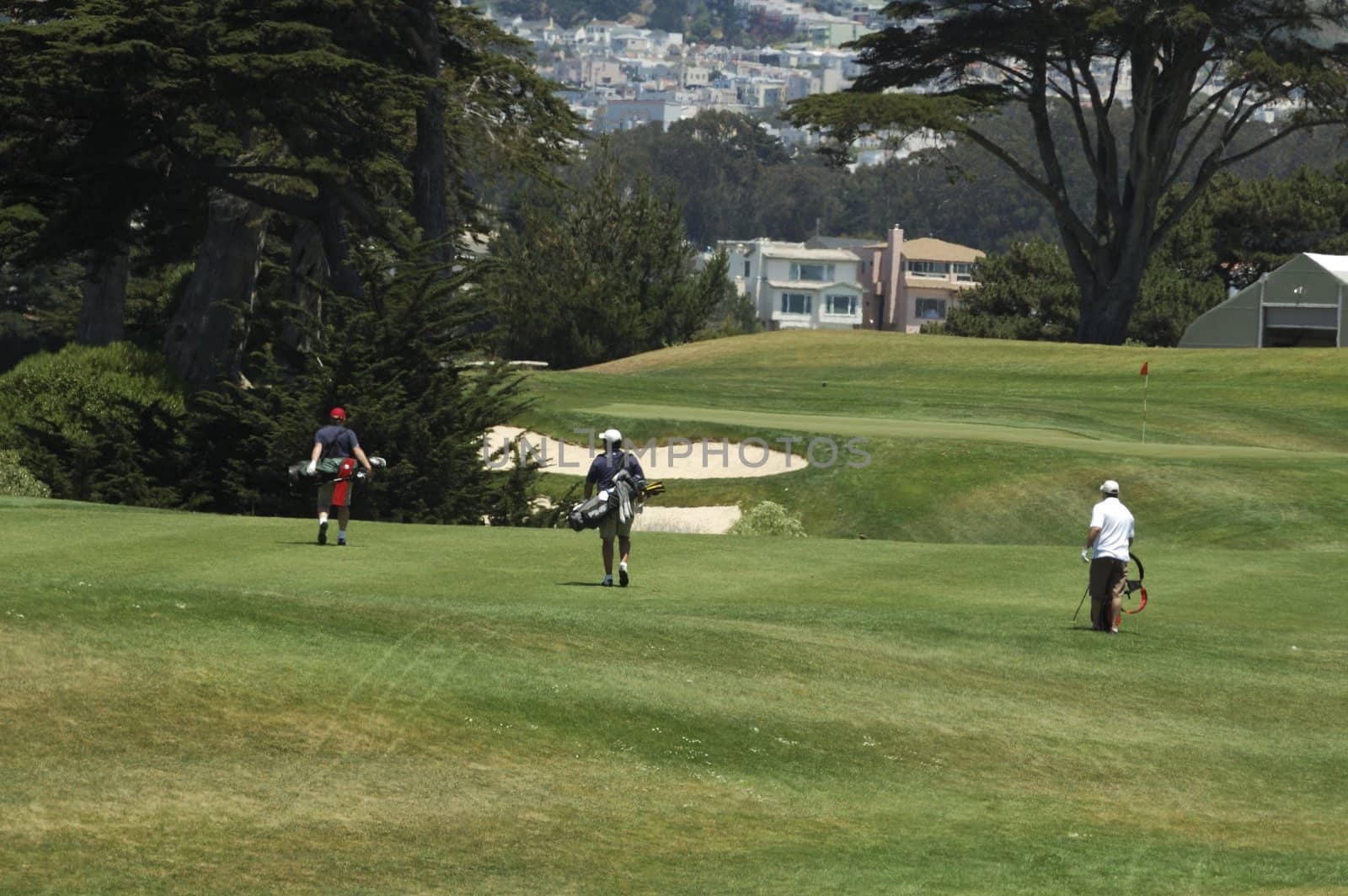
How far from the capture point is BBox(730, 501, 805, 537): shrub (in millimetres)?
34688

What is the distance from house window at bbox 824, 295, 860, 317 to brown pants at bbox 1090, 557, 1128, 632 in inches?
6764

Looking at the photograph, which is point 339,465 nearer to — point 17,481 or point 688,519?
point 17,481

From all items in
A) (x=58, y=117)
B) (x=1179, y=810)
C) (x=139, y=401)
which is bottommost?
(x=1179, y=810)

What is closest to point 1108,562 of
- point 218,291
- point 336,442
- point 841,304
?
point 336,442

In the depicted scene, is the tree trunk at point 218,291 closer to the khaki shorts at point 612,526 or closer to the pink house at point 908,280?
the khaki shorts at point 612,526

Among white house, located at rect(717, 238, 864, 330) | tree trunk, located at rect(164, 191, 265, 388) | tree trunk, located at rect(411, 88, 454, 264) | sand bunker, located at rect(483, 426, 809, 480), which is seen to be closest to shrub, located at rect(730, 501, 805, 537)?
sand bunker, located at rect(483, 426, 809, 480)

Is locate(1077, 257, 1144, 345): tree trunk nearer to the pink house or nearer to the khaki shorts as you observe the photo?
the khaki shorts

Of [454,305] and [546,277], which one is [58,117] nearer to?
[454,305]

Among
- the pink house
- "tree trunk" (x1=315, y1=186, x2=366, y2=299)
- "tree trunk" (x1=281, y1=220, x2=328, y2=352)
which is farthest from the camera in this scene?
the pink house

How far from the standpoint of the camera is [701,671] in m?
16.8

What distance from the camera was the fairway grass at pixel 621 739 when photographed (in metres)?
11.6

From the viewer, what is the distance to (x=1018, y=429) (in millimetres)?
43062

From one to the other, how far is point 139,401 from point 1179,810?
27.5 metres

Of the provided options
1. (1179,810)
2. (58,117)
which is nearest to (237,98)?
(58,117)
